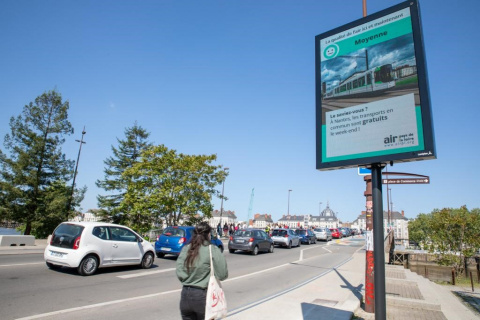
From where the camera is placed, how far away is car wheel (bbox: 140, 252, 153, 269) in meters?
11.2

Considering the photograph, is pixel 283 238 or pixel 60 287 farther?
pixel 283 238

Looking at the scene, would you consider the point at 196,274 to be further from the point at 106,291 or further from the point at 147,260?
the point at 147,260

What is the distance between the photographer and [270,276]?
11.4m

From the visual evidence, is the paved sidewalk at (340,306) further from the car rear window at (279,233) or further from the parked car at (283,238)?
the car rear window at (279,233)

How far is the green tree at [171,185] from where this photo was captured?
92.5 feet

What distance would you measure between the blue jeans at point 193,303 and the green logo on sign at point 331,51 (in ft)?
12.4

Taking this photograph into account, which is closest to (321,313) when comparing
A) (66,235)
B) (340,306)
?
(340,306)

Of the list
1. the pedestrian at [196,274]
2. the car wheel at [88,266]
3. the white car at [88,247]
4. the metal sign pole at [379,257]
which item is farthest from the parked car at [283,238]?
the pedestrian at [196,274]

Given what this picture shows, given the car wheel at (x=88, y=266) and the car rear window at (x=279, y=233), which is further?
the car rear window at (x=279, y=233)

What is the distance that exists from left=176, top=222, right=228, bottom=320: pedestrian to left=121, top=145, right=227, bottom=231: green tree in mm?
24909

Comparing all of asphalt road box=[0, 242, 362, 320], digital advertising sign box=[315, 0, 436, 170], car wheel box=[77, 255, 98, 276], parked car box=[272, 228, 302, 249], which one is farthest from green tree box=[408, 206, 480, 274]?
car wheel box=[77, 255, 98, 276]

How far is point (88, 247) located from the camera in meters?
9.09

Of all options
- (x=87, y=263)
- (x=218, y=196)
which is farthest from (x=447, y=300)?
(x=218, y=196)

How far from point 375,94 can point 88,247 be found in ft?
30.1
